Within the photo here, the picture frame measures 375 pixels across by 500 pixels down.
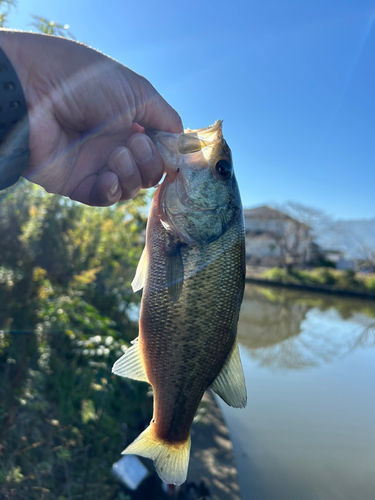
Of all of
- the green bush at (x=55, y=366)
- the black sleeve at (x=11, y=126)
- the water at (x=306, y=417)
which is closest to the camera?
the black sleeve at (x=11, y=126)

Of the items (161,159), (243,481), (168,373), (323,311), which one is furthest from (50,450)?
(323,311)

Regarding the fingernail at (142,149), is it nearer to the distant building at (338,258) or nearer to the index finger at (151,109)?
the index finger at (151,109)

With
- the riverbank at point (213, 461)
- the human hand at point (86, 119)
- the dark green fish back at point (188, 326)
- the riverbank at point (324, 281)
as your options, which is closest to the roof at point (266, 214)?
the riverbank at point (324, 281)

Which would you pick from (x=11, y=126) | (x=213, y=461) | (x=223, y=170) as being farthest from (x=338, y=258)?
(x=11, y=126)

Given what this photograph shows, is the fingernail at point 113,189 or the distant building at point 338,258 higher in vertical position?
the distant building at point 338,258

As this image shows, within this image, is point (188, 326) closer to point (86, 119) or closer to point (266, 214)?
point (86, 119)

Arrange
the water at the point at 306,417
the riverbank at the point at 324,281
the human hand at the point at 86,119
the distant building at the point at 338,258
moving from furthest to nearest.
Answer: the distant building at the point at 338,258
the riverbank at the point at 324,281
the water at the point at 306,417
the human hand at the point at 86,119

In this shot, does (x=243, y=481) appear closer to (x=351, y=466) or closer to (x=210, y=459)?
(x=210, y=459)
